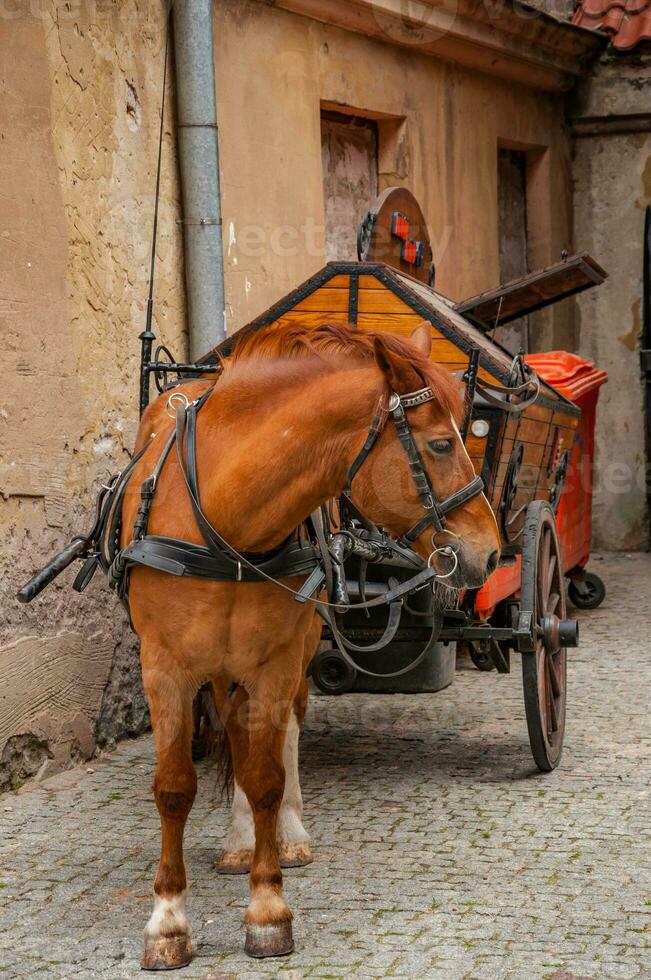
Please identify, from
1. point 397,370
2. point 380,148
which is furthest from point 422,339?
point 380,148

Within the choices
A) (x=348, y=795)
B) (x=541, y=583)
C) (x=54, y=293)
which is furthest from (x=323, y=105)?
(x=348, y=795)

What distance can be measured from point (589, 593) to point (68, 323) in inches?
201

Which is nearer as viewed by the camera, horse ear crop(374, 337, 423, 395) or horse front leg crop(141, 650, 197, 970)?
horse ear crop(374, 337, 423, 395)

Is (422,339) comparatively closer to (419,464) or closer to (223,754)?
(419,464)

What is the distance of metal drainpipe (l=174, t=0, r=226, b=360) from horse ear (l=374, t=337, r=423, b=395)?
138 inches

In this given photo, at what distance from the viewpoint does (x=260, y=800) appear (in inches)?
155

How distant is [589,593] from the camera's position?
9.80 m

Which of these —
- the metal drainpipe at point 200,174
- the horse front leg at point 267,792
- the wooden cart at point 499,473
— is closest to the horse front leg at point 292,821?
the horse front leg at point 267,792

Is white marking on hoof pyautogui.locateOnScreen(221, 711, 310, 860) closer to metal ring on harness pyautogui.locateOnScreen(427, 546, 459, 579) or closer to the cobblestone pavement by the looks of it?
the cobblestone pavement

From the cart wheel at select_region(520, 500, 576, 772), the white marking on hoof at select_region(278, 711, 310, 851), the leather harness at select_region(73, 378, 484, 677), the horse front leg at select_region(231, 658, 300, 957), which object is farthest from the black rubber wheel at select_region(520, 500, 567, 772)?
the horse front leg at select_region(231, 658, 300, 957)

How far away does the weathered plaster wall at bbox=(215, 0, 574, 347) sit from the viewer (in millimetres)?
7535

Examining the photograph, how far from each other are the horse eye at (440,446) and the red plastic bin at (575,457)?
98.7 inches

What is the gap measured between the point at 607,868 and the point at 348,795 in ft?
4.26

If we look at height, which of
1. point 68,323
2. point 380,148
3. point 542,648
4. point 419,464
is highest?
point 380,148
